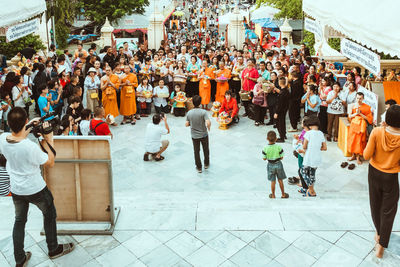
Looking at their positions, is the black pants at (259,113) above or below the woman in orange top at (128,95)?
below

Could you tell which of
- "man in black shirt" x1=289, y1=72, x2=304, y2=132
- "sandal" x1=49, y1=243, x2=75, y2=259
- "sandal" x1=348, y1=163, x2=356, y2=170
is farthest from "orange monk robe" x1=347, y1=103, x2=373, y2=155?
"sandal" x1=49, y1=243, x2=75, y2=259

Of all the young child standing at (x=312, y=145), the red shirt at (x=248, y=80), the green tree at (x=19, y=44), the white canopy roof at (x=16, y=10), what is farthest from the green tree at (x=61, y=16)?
the young child standing at (x=312, y=145)

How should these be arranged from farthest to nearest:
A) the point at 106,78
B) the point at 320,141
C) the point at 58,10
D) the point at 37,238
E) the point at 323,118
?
the point at 58,10
the point at 106,78
the point at 323,118
the point at 320,141
the point at 37,238

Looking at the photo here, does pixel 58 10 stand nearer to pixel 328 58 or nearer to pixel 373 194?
pixel 328 58

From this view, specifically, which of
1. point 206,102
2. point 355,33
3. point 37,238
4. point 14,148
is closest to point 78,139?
point 14,148

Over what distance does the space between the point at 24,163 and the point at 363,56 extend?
6048mm

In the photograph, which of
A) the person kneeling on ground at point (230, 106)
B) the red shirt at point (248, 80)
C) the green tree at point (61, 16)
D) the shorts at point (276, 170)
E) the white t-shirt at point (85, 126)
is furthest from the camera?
the green tree at point (61, 16)

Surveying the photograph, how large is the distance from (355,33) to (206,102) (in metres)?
6.39

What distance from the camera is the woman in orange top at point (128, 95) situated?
11758mm

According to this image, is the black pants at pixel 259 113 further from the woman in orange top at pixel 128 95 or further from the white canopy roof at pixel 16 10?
the white canopy roof at pixel 16 10

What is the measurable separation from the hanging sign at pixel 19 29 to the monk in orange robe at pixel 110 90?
7.55ft

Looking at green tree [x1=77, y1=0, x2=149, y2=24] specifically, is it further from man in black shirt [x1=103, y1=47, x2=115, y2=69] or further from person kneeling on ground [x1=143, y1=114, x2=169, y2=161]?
person kneeling on ground [x1=143, y1=114, x2=169, y2=161]

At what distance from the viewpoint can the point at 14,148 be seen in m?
4.05

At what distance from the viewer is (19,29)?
1043cm
